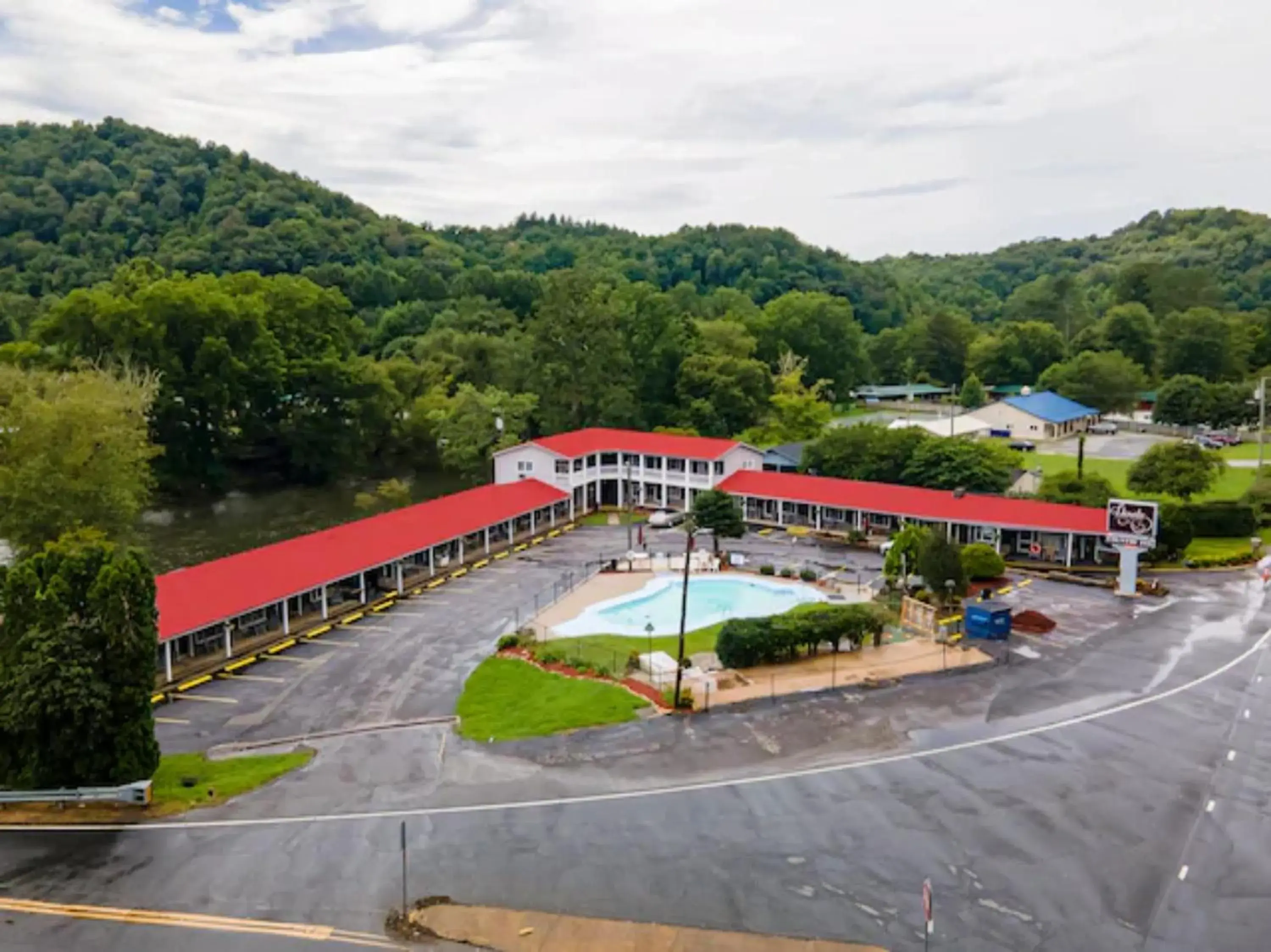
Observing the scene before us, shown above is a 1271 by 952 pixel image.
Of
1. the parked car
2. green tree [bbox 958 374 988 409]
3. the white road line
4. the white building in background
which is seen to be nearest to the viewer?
the white road line

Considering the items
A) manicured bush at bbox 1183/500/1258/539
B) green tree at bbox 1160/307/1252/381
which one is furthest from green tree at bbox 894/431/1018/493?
green tree at bbox 1160/307/1252/381

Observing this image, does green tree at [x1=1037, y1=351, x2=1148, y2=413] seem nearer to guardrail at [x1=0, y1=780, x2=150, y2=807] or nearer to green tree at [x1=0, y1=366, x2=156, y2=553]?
green tree at [x1=0, y1=366, x2=156, y2=553]

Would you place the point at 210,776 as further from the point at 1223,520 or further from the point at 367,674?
the point at 1223,520

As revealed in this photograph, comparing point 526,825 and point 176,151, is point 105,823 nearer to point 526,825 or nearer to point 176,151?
point 526,825

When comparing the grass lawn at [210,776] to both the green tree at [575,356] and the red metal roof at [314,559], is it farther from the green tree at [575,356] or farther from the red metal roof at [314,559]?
the green tree at [575,356]

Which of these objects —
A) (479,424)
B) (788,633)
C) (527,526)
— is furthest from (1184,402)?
(788,633)

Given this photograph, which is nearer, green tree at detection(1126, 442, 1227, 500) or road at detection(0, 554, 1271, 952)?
road at detection(0, 554, 1271, 952)
